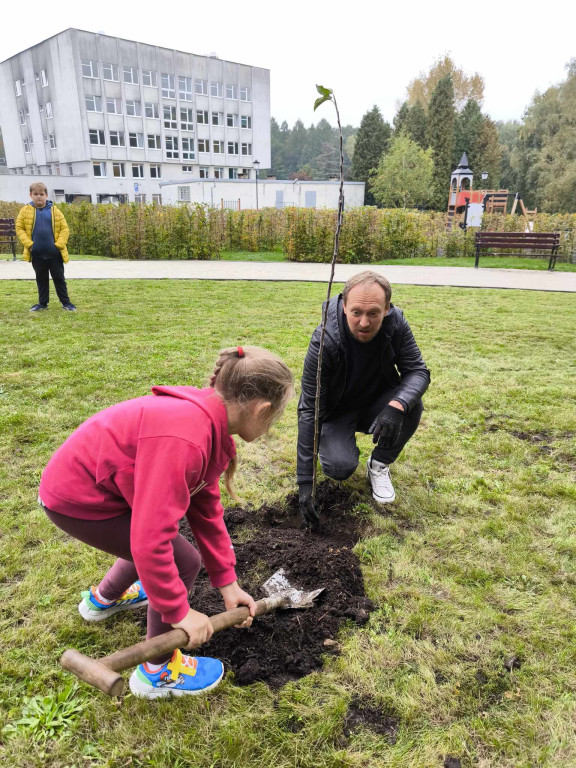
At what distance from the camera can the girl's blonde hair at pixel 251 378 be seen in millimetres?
1647

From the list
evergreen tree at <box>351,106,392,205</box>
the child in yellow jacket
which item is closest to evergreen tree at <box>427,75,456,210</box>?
evergreen tree at <box>351,106,392,205</box>

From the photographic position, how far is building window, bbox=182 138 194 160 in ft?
168

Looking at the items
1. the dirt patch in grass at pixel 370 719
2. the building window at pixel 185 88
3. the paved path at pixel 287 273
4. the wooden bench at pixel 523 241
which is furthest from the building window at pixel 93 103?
the dirt patch in grass at pixel 370 719

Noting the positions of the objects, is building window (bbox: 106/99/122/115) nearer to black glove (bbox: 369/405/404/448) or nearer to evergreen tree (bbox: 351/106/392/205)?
evergreen tree (bbox: 351/106/392/205)

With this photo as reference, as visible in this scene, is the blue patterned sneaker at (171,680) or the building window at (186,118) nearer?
the blue patterned sneaker at (171,680)

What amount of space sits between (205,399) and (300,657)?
118 centimetres

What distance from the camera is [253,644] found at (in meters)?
Answer: 2.17

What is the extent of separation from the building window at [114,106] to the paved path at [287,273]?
38134 mm

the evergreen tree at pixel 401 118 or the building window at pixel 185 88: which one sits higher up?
the building window at pixel 185 88

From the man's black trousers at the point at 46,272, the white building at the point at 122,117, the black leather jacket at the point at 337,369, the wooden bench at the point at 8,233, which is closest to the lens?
the black leather jacket at the point at 337,369

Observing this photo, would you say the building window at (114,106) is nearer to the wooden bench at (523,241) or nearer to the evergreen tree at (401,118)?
the evergreen tree at (401,118)

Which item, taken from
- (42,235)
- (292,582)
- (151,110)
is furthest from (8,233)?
(151,110)

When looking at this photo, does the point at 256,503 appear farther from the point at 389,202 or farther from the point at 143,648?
the point at 389,202

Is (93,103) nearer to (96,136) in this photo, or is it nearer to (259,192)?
(96,136)
